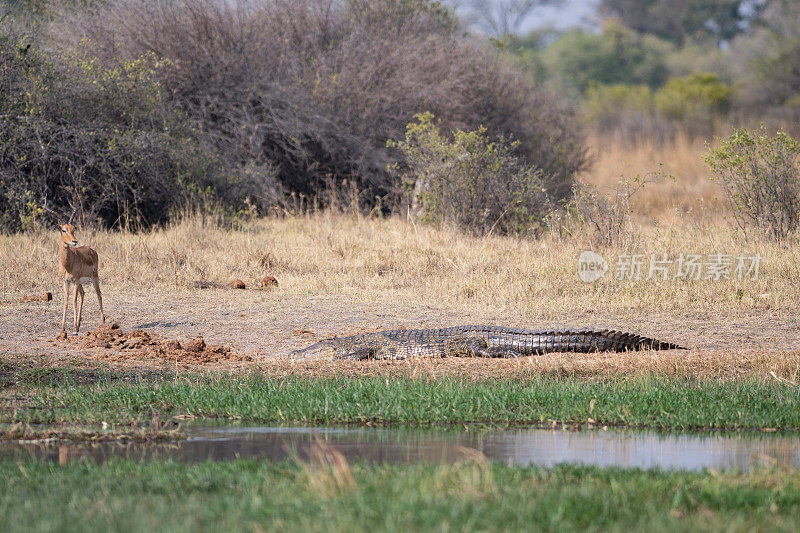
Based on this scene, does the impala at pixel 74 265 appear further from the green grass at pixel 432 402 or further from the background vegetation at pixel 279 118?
the background vegetation at pixel 279 118

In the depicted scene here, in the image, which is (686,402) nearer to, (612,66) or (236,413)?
(236,413)

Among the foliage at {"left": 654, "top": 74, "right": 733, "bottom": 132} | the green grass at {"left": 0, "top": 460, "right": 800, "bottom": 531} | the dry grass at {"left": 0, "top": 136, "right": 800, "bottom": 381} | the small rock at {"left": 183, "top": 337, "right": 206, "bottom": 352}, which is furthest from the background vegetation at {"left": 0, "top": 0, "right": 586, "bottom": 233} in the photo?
the green grass at {"left": 0, "top": 460, "right": 800, "bottom": 531}

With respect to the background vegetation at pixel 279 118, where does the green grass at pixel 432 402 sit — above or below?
below

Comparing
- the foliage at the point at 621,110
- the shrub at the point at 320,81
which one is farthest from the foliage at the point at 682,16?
the shrub at the point at 320,81

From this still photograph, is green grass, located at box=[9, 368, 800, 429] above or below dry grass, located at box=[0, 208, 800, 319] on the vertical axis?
below

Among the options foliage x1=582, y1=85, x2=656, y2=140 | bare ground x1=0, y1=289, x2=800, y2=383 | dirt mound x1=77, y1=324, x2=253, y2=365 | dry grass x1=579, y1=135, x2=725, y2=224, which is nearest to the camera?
bare ground x1=0, y1=289, x2=800, y2=383

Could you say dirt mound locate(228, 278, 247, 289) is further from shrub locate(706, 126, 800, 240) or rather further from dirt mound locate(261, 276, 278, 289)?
shrub locate(706, 126, 800, 240)

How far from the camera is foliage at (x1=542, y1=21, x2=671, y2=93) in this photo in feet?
189

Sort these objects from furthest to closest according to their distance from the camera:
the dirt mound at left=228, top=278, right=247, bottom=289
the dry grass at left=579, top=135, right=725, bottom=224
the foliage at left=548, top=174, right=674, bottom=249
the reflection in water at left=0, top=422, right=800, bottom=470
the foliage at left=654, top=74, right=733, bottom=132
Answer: the foliage at left=654, top=74, right=733, bottom=132
the dry grass at left=579, top=135, right=725, bottom=224
the foliage at left=548, top=174, right=674, bottom=249
the dirt mound at left=228, top=278, right=247, bottom=289
the reflection in water at left=0, top=422, right=800, bottom=470

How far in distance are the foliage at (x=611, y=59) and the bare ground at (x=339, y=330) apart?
47.2 m

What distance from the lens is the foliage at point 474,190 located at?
709 inches

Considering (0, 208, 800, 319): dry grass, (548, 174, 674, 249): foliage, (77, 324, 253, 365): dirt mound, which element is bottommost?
(77, 324, 253, 365): dirt mound

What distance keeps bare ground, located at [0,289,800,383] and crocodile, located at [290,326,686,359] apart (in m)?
0.25

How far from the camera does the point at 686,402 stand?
6777 millimetres
